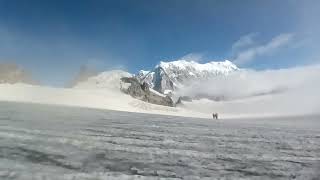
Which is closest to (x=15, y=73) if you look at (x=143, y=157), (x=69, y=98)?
(x=69, y=98)

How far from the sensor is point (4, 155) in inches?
323

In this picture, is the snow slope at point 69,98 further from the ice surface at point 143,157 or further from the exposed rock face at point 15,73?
the ice surface at point 143,157

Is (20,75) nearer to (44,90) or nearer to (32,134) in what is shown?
(44,90)

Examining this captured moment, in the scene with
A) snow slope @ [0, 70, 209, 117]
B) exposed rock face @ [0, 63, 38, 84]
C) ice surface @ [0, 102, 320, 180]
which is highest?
exposed rock face @ [0, 63, 38, 84]

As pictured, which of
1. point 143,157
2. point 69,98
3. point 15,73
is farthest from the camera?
point 15,73

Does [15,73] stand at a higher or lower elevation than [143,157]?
higher

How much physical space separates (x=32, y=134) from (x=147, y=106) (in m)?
49.6

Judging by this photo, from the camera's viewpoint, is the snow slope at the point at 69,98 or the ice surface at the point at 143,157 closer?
the ice surface at the point at 143,157

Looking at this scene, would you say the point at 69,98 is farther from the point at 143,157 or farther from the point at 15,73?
the point at 143,157

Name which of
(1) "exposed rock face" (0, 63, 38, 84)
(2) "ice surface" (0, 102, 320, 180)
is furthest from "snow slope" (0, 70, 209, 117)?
(2) "ice surface" (0, 102, 320, 180)

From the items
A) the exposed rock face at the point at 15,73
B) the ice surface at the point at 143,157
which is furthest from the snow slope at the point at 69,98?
the ice surface at the point at 143,157

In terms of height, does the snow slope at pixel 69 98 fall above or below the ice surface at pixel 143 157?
above

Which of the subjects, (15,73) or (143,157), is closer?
(143,157)

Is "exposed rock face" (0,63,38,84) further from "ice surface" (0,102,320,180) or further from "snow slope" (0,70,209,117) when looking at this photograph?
"ice surface" (0,102,320,180)
